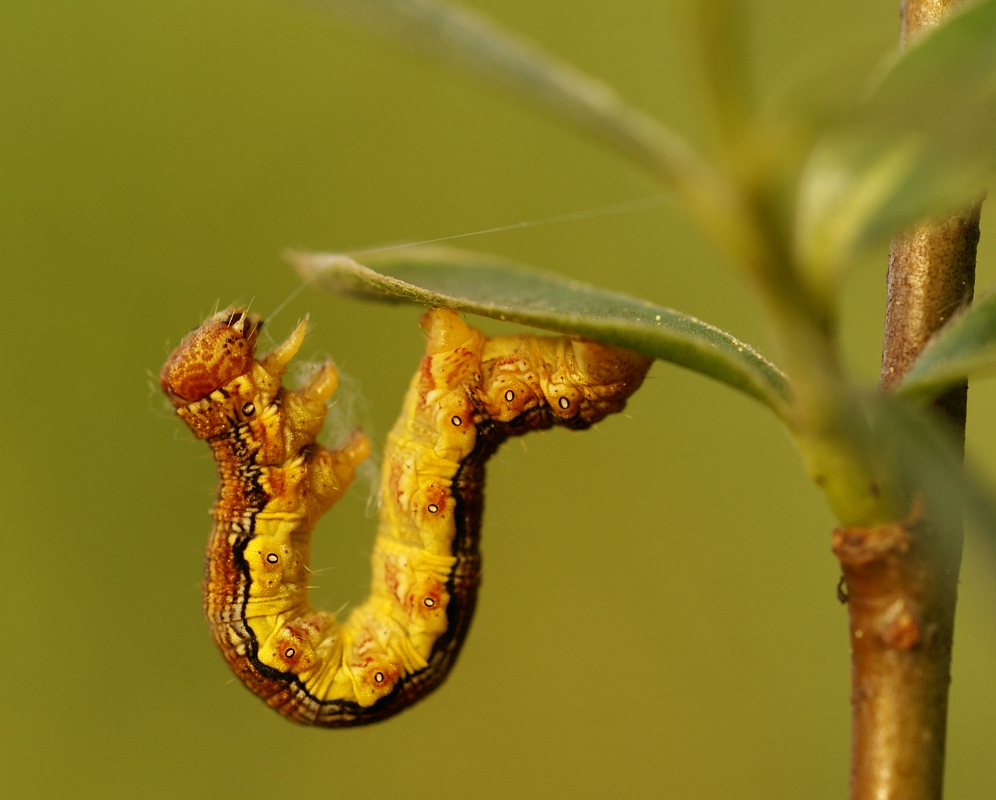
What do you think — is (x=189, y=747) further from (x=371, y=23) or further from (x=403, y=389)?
(x=371, y=23)

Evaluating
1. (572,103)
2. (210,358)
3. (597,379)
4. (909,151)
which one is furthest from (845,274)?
(210,358)

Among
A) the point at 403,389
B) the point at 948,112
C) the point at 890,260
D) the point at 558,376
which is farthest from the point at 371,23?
the point at 403,389

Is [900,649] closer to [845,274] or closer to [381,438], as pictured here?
[845,274]

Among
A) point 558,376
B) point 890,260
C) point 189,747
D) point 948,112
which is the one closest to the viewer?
point 948,112

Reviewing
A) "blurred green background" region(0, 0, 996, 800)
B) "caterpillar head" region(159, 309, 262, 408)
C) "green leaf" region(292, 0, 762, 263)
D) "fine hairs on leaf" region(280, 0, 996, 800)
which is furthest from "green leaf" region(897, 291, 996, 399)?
"blurred green background" region(0, 0, 996, 800)

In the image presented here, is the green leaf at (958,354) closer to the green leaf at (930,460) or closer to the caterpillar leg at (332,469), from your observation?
the green leaf at (930,460)

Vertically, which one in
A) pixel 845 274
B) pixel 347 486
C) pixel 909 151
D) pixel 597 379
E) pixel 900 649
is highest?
pixel 597 379

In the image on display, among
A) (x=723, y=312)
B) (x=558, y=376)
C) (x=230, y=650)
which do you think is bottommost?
(x=230, y=650)
